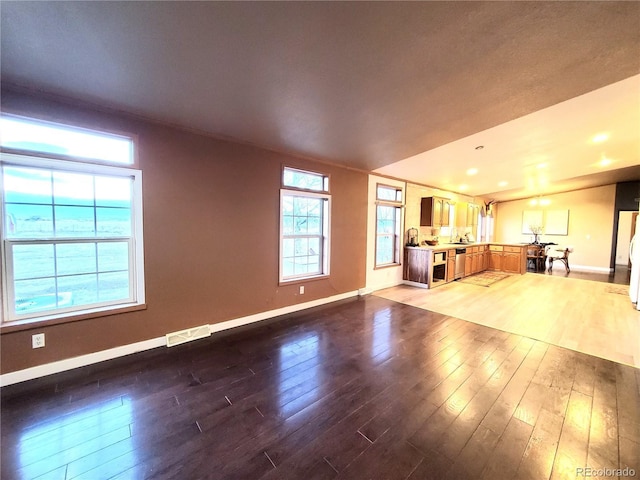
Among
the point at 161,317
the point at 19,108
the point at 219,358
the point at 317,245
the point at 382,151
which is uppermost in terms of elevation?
the point at 382,151

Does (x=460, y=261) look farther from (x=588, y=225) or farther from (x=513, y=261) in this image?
(x=588, y=225)

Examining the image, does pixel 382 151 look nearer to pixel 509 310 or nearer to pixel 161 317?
pixel 509 310

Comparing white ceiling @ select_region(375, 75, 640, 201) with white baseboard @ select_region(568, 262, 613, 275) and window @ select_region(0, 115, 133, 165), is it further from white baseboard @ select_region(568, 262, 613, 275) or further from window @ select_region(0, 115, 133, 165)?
window @ select_region(0, 115, 133, 165)

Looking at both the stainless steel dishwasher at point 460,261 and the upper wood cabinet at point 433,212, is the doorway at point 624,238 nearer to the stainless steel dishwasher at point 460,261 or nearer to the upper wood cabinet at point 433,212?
the stainless steel dishwasher at point 460,261

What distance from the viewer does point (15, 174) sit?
6.86ft

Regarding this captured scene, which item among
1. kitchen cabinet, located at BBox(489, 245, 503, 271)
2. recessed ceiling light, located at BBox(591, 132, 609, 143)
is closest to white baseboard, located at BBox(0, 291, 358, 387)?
recessed ceiling light, located at BBox(591, 132, 609, 143)

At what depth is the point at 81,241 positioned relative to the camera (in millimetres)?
2367

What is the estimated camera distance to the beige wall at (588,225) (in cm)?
823

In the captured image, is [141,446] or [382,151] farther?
[382,151]

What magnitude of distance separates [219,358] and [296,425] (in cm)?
123

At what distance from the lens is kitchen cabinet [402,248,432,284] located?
5.48 metres

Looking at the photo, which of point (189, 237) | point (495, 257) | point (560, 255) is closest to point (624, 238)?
point (560, 255)

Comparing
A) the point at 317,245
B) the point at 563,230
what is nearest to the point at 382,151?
the point at 317,245

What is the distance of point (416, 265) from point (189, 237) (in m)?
4.69
